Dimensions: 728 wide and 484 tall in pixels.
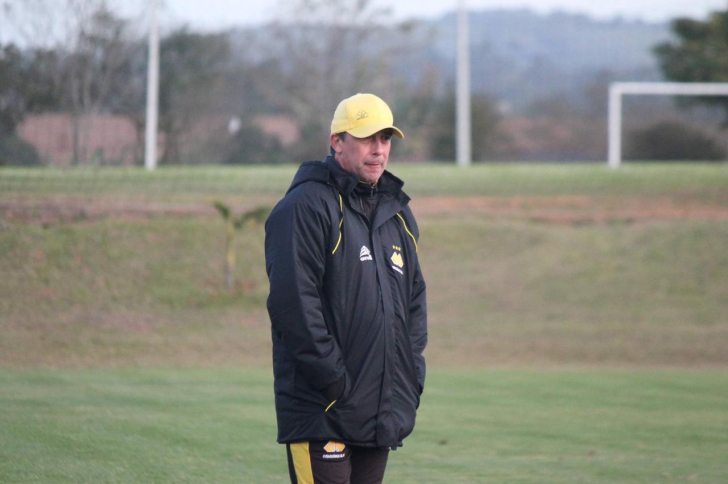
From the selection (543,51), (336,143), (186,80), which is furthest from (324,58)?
(336,143)

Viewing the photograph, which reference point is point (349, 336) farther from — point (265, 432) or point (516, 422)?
point (516, 422)

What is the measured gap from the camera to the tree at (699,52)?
100 ft

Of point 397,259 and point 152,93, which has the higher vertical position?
point 152,93

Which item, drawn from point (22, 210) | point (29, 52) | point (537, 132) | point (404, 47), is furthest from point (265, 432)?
point (537, 132)

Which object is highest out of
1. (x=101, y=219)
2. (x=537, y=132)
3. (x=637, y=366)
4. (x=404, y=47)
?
(x=404, y=47)

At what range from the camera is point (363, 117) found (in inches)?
156

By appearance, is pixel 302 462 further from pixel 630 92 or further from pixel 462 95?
pixel 630 92

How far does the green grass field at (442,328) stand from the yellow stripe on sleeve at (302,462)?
262cm

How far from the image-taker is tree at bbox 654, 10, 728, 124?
30609 mm

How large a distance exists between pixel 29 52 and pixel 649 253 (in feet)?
43.4

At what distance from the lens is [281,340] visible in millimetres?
3816

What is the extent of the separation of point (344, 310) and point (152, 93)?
1878 centimetres

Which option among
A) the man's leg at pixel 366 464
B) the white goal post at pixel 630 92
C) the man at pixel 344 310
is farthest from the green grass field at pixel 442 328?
the man at pixel 344 310

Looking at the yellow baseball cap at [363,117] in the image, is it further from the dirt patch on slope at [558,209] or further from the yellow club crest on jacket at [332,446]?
the dirt patch on slope at [558,209]
